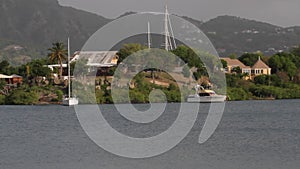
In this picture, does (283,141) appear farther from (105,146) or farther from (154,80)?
(154,80)

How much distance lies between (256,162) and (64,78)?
69.8m

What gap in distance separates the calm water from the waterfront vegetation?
32.3 meters

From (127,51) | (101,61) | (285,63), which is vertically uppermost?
(127,51)

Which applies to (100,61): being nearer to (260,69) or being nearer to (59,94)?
(260,69)

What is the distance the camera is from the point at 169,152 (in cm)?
3162

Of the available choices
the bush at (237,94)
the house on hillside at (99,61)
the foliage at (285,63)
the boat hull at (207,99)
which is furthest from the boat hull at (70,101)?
the foliage at (285,63)

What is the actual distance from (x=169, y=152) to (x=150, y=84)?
60.0 meters

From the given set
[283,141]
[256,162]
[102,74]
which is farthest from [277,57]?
[256,162]

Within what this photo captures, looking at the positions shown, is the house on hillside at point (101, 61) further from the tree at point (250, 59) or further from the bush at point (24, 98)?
the tree at point (250, 59)

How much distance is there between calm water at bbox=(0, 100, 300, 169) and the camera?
91.9 ft

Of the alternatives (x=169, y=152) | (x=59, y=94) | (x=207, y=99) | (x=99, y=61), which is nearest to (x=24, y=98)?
(x=59, y=94)

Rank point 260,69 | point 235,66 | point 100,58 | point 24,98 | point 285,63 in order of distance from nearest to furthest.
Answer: point 24,98
point 260,69
point 285,63
point 235,66
point 100,58

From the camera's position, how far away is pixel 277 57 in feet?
382

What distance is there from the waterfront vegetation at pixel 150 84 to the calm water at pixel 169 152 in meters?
32.3
